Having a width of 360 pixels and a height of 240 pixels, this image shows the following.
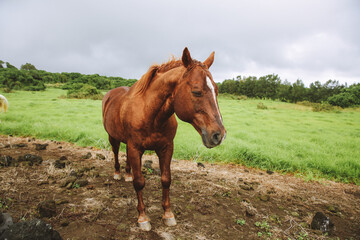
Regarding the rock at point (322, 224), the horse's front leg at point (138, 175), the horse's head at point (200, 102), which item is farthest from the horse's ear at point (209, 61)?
the rock at point (322, 224)

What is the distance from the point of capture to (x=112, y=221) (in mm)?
2898

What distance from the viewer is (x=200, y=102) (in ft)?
6.93

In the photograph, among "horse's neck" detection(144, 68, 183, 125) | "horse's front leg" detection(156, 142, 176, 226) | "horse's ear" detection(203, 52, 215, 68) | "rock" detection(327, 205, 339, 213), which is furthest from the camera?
"rock" detection(327, 205, 339, 213)

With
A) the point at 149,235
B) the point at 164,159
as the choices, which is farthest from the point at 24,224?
the point at 164,159

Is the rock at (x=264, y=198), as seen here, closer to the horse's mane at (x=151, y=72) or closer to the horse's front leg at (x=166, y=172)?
the horse's front leg at (x=166, y=172)

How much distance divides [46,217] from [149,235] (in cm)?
160

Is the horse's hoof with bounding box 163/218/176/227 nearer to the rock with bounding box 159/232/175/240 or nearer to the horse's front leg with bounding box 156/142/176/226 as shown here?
the horse's front leg with bounding box 156/142/176/226

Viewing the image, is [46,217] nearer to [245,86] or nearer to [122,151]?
[122,151]

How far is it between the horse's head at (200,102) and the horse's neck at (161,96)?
18 centimetres

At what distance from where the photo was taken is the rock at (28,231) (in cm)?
186

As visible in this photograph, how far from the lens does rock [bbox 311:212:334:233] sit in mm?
3035

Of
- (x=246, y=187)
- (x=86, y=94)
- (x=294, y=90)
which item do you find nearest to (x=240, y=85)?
(x=294, y=90)

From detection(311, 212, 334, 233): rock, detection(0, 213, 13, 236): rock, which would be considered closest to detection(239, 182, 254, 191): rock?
detection(311, 212, 334, 233): rock

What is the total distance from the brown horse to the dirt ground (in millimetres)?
481
